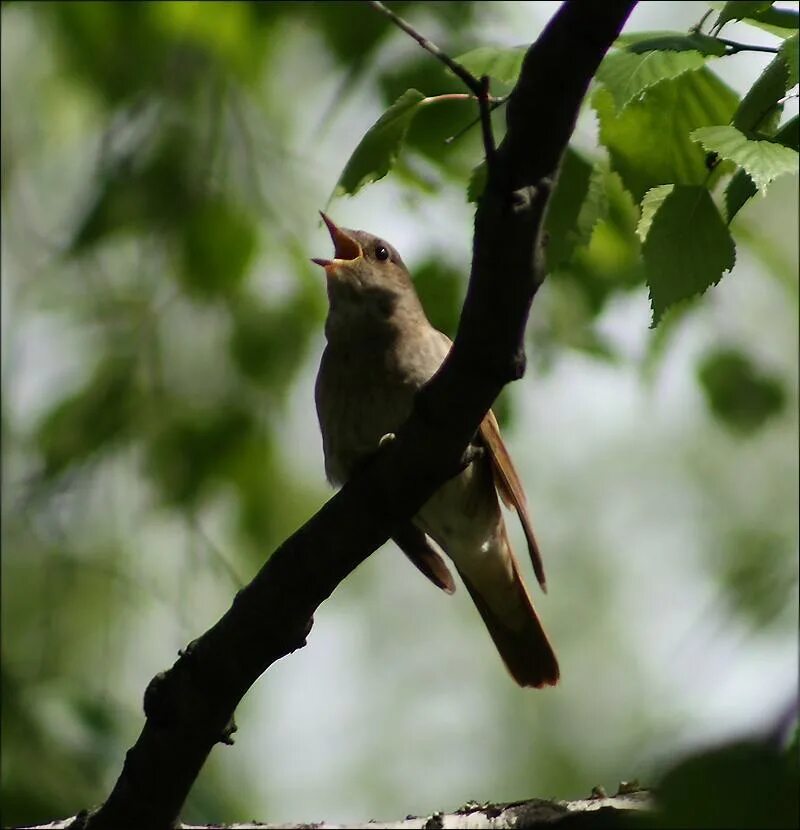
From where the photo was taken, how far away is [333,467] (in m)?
4.80

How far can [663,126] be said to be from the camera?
3295mm

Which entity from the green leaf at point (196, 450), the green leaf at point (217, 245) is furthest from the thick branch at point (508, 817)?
the green leaf at point (217, 245)

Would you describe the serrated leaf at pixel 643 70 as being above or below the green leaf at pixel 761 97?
above

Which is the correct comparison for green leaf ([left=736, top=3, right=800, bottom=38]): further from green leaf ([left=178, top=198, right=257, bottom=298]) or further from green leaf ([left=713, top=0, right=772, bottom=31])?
green leaf ([left=178, top=198, right=257, bottom=298])

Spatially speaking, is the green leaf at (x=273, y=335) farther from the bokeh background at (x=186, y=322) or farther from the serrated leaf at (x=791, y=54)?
the serrated leaf at (x=791, y=54)

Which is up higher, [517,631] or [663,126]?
[517,631]

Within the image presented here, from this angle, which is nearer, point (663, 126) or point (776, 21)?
point (776, 21)

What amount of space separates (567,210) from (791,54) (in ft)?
3.02

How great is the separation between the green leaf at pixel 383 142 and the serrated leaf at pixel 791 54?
0.91m

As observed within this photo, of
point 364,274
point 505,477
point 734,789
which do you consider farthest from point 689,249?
point 364,274

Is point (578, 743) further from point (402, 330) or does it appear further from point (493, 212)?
point (493, 212)

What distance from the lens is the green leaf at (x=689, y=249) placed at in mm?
2852

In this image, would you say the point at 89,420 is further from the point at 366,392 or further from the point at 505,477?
the point at 505,477

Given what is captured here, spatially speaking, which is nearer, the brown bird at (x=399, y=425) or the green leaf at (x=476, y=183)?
the green leaf at (x=476, y=183)
